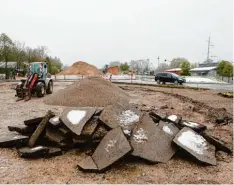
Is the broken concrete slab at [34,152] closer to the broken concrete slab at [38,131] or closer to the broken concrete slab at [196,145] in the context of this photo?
the broken concrete slab at [38,131]

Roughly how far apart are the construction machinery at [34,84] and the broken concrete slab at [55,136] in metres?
9.16

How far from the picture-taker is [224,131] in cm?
755

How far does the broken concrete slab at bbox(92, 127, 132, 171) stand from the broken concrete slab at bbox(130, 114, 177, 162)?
0.28 m

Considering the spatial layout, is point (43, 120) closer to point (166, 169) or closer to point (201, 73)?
point (166, 169)

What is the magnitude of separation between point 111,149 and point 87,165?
56 centimetres

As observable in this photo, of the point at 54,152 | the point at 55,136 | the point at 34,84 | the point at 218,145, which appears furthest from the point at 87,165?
the point at 34,84

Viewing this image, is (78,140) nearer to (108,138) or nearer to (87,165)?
(108,138)

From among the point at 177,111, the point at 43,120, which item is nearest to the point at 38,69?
the point at 177,111

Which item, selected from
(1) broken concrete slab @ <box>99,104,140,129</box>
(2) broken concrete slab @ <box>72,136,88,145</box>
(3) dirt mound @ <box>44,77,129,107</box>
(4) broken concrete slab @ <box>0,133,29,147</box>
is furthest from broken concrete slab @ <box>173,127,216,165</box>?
(3) dirt mound @ <box>44,77,129,107</box>

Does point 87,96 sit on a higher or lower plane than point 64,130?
lower

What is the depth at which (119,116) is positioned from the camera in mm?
5996

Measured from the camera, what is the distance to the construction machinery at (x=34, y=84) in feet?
48.2

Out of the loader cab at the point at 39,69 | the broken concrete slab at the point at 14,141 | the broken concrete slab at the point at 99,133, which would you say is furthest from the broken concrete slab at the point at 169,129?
the loader cab at the point at 39,69

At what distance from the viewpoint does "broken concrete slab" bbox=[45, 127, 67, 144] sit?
5453 mm
